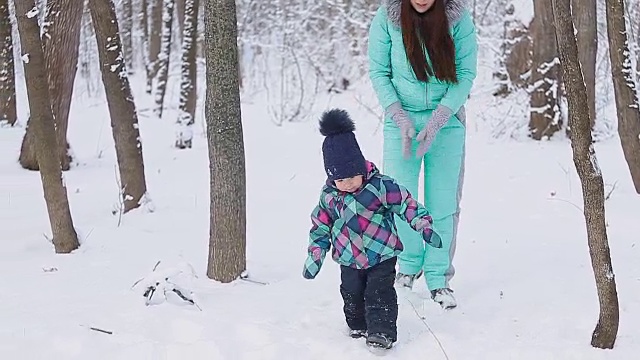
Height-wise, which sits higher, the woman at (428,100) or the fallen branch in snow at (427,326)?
the woman at (428,100)

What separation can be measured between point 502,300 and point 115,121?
381 centimetres

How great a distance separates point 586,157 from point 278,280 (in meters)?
2.14

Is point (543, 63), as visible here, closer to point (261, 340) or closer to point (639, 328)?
point (639, 328)

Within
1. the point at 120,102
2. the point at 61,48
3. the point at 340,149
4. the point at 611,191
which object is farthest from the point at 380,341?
the point at 61,48

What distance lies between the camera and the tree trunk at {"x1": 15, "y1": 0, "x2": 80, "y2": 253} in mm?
4926

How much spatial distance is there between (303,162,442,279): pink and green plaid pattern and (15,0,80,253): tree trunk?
7.38 feet

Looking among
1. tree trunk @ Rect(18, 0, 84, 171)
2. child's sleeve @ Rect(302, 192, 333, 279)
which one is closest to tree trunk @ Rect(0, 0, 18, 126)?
tree trunk @ Rect(18, 0, 84, 171)

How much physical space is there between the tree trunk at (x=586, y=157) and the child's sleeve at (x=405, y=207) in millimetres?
705

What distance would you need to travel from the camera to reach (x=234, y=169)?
14.9ft

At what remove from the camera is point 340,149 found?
367 cm

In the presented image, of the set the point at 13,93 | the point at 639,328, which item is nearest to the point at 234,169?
the point at 639,328

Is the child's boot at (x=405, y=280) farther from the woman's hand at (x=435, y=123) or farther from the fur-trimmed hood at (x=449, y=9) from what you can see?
the fur-trimmed hood at (x=449, y=9)

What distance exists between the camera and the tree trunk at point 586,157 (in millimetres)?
3309

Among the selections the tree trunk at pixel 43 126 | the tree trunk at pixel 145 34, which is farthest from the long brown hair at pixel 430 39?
the tree trunk at pixel 145 34
